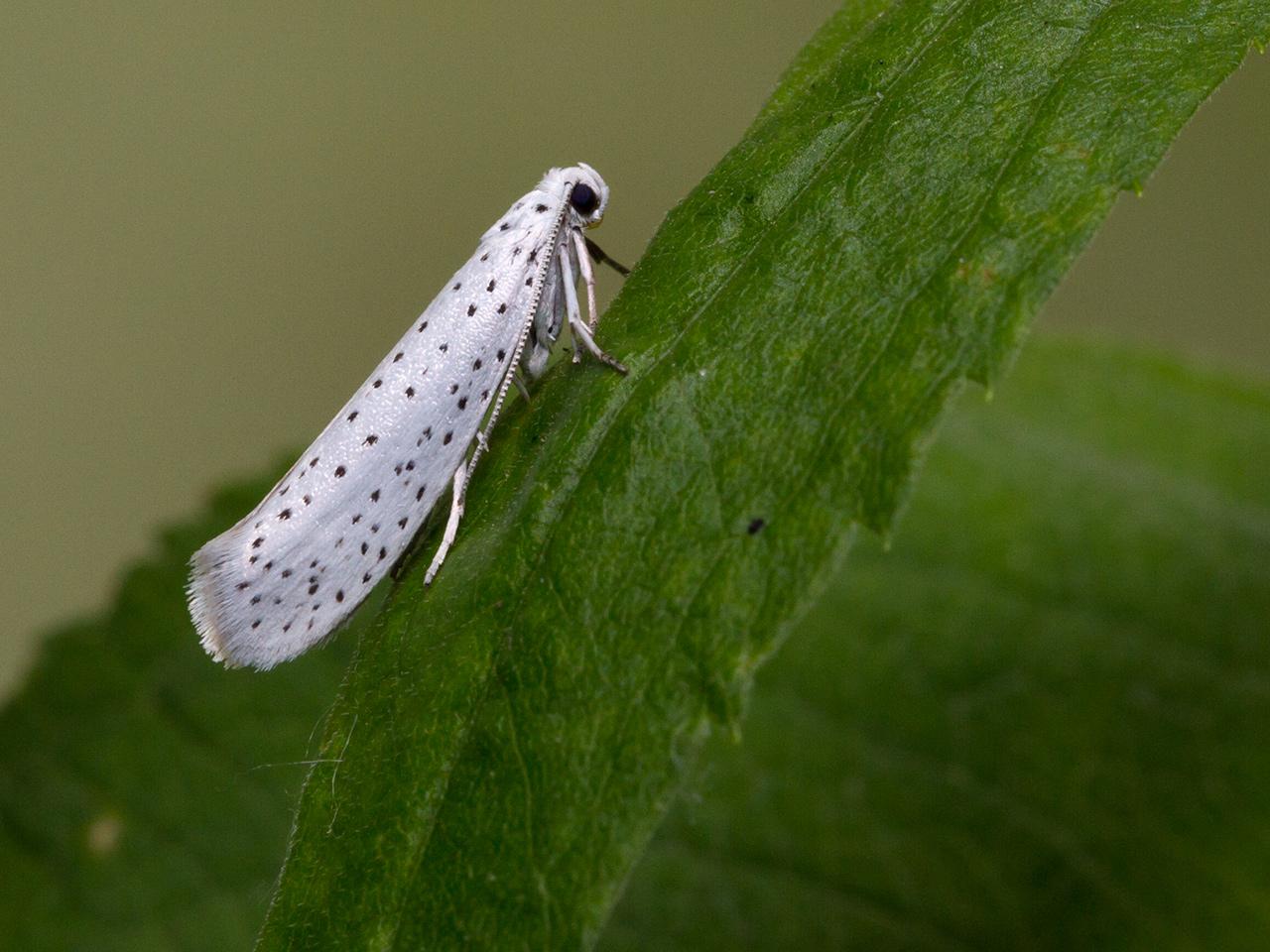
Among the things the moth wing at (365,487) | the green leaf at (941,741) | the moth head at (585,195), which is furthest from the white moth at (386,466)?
the green leaf at (941,741)

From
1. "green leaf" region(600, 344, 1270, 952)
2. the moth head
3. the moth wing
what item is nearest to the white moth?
the moth wing

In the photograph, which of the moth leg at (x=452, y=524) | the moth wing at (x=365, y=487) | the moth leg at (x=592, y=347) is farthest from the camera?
the moth wing at (x=365, y=487)

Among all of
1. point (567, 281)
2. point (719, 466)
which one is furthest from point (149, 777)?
point (719, 466)

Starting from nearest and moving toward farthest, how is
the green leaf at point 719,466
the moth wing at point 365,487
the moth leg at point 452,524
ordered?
the green leaf at point 719,466 → the moth leg at point 452,524 → the moth wing at point 365,487

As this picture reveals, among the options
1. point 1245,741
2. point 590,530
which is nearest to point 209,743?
point 590,530

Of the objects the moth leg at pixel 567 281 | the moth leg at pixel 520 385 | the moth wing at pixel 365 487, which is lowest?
the moth wing at pixel 365 487

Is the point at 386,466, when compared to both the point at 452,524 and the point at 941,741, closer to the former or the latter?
the point at 452,524

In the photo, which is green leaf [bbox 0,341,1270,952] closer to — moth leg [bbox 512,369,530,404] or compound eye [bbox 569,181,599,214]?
moth leg [bbox 512,369,530,404]

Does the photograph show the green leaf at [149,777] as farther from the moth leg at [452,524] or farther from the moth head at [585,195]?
the moth head at [585,195]

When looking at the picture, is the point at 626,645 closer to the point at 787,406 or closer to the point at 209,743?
→ the point at 787,406
